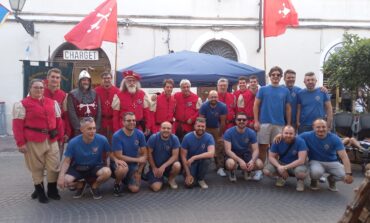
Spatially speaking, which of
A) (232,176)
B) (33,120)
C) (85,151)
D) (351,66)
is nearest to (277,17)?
(351,66)

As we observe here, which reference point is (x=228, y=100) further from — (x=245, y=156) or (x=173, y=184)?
(x=173, y=184)

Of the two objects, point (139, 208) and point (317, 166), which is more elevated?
point (317, 166)

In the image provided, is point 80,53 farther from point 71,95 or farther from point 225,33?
point 71,95

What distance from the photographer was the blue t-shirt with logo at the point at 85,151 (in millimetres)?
5742

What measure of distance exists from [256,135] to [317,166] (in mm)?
1162

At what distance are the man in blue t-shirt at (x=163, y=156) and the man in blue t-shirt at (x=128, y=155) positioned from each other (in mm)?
193

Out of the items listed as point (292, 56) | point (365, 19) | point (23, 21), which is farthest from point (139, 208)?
point (365, 19)

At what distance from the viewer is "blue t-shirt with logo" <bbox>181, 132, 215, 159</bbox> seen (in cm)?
650

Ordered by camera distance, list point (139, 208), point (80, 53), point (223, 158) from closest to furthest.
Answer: point (139, 208)
point (223, 158)
point (80, 53)

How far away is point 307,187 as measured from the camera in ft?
21.3

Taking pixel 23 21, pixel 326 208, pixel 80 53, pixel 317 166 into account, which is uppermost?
pixel 23 21

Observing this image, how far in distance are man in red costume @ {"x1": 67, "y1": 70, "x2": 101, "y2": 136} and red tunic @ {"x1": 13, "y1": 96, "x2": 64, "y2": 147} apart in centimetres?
86

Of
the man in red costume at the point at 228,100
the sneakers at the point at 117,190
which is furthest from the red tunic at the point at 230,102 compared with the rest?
the sneakers at the point at 117,190

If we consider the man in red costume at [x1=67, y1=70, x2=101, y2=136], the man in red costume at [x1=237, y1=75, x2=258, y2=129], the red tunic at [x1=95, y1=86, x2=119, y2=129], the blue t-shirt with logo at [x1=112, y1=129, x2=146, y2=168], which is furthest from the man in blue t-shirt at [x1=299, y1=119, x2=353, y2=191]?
the man in red costume at [x1=67, y1=70, x2=101, y2=136]
